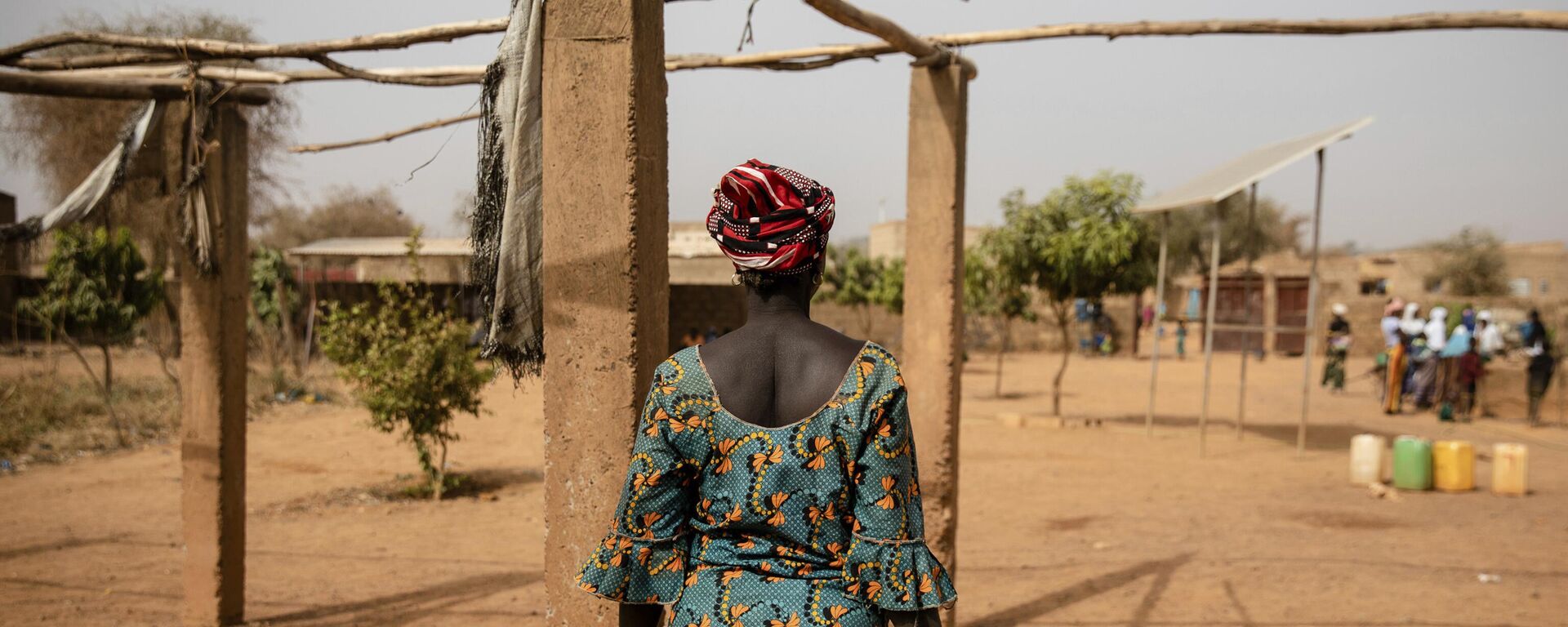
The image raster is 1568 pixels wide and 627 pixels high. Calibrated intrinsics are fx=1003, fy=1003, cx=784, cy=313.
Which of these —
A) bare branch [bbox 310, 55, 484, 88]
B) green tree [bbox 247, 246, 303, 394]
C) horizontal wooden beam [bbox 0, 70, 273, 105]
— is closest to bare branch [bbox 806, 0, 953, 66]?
bare branch [bbox 310, 55, 484, 88]

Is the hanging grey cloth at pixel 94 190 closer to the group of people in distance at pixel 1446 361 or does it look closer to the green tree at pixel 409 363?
the green tree at pixel 409 363

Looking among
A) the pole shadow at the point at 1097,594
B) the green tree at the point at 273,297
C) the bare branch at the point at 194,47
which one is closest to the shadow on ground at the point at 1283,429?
the pole shadow at the point at 1097,594

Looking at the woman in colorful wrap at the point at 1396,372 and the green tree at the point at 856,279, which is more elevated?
the green tree at the point at 856,279

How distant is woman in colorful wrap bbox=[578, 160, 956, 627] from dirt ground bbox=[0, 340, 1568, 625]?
3871 millimetres

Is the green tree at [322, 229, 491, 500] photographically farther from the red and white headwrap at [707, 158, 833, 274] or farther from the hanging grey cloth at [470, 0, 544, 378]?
the red and white headwrap at [707, 158, 833, 274]

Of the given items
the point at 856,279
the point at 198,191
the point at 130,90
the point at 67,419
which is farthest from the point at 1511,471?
the point at 67,419

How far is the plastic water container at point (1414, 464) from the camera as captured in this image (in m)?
9.04

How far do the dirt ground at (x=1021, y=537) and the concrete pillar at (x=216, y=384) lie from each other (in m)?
0.52

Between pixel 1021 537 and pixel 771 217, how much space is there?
246 inches

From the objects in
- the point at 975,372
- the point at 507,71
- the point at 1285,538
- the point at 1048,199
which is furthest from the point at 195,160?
the point at 975,372

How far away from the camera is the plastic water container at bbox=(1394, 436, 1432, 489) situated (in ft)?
29.7

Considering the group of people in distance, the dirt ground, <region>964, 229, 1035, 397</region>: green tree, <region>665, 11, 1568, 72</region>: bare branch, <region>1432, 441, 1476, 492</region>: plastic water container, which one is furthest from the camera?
<region>964, 229, 1035, 397</region>: green tree

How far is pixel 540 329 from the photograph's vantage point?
2.73m

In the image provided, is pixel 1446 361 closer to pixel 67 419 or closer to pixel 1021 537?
pixel 1021 537
